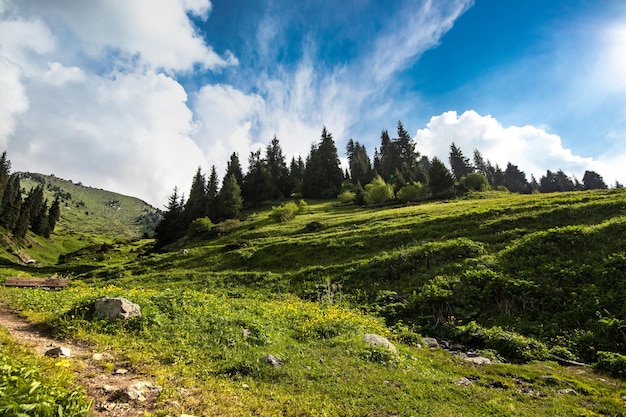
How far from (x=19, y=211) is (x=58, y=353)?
117553 millimetres

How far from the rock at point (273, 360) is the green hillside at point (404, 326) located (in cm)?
28

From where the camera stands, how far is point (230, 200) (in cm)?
7931

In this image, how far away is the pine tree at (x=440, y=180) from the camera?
68.8 metres

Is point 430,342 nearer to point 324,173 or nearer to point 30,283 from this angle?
point 30,283

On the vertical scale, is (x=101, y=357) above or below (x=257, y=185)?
below

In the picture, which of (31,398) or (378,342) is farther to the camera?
(378,342)

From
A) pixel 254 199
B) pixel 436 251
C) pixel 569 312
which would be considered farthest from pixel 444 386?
pixel 254 199

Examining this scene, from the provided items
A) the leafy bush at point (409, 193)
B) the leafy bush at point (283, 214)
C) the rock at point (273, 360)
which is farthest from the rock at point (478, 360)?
the leafy bush at point (409, 193)

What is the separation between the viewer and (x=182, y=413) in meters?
5.91

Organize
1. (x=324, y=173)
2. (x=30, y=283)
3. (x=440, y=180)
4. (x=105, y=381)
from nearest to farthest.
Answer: (x=105, y=381)
(x=30, y=283)
(x=440, y=180)
(x=324, y=173)

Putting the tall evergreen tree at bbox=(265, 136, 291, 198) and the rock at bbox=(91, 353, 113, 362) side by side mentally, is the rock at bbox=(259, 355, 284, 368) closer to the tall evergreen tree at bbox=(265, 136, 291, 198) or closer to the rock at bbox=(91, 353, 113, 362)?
the rock at bbox=(91, 353, 113, 362)

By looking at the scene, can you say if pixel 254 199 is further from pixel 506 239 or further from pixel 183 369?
pixel 183 369

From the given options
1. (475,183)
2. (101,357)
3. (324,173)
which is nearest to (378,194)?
(475,183)

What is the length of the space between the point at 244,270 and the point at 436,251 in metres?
18.5
